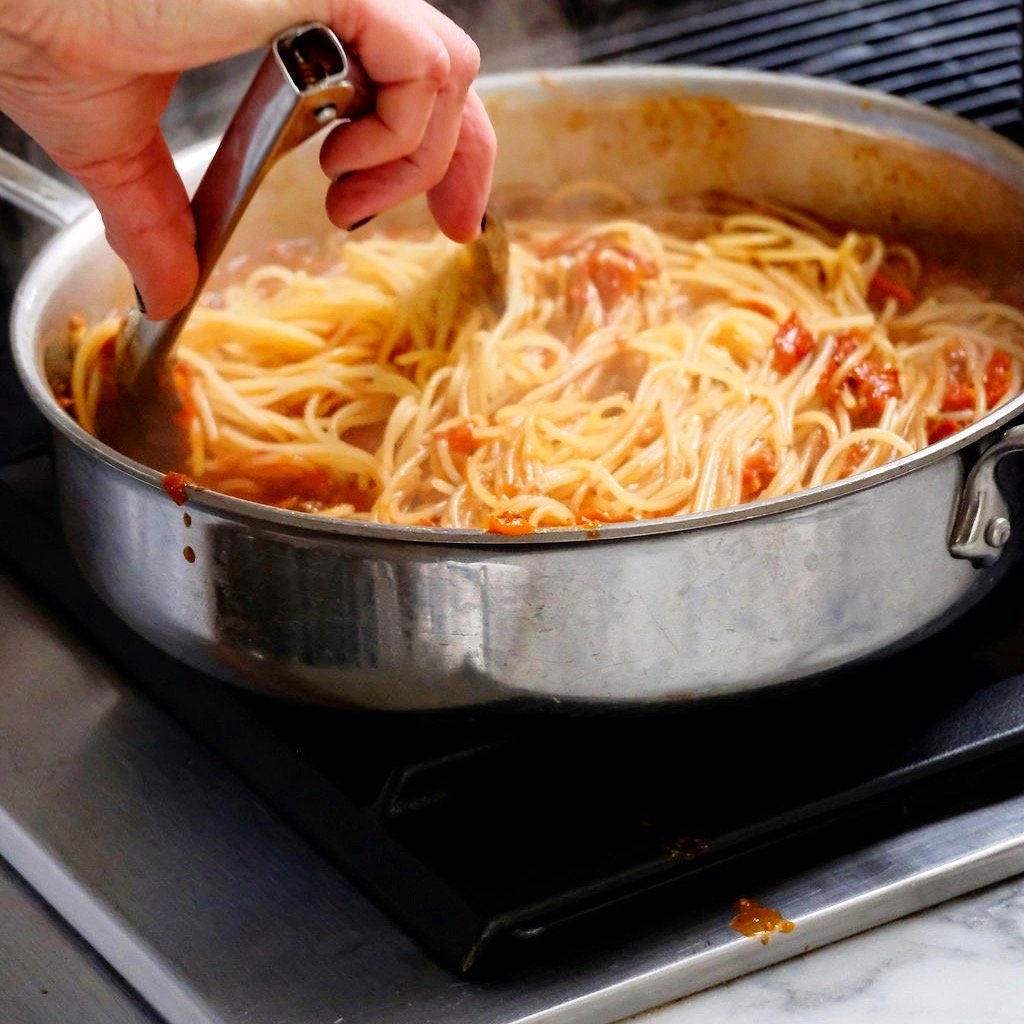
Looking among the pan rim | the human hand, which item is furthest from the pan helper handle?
the pan rim

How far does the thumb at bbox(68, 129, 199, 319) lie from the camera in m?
1.55

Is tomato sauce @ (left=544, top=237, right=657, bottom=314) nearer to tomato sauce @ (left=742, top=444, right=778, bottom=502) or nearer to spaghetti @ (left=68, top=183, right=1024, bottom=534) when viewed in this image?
spaghetti @ (left=68, top=183, right=1024, bottom=534)

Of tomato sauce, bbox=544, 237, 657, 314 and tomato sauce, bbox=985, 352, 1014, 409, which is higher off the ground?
tomato sauce, bbox=544, 237, 657, 314

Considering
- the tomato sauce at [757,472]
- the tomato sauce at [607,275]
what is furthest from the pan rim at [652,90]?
the tomato sauce at [757,472]

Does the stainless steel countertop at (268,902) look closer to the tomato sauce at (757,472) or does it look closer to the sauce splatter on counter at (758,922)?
the sauce splatter on counter at (758,922)

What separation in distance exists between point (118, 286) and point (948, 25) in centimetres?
177

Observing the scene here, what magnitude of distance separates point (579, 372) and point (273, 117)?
728 millimetres

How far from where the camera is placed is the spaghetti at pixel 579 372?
1.84 meters

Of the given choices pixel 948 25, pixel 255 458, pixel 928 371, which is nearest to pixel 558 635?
pixel 255 458

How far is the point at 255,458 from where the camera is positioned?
1.89 meters

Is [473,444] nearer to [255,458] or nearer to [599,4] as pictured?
[255,458]

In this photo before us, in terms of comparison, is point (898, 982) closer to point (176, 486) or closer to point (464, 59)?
point (176, 486)

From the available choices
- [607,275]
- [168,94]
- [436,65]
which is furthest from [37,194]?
[607,275]

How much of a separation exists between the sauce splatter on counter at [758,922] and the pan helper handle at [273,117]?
90 centimetres
